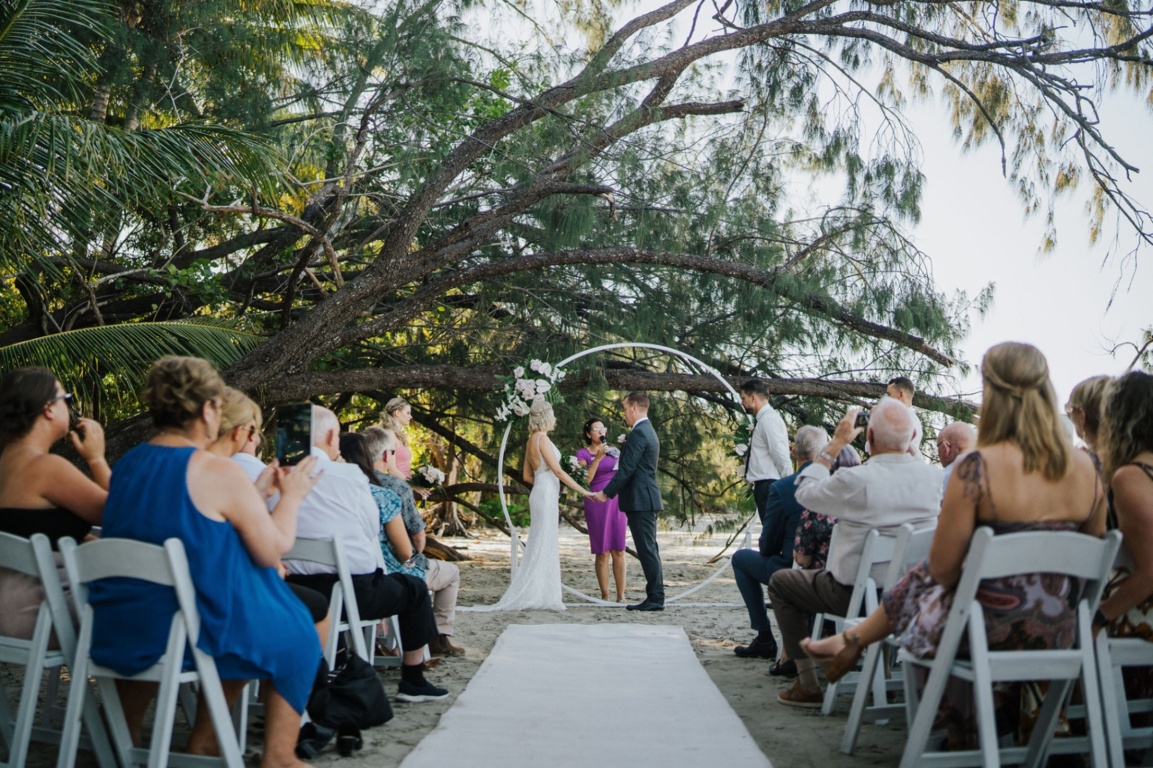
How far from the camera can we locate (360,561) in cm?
438

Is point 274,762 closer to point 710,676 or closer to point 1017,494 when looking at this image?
point 1017,494

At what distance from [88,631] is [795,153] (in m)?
7.11

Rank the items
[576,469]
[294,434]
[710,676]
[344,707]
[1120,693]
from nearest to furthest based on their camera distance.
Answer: [1120,693] → [294,434] → [344,707] → [710,676] → [576,469]

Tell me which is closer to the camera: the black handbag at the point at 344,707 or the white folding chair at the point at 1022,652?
the white folding chair at the point at 1022,652

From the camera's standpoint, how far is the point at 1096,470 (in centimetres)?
318

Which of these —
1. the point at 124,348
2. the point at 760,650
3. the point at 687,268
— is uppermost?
the point at 687,268

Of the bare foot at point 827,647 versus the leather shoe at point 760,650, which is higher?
the bare foot at point 827,647

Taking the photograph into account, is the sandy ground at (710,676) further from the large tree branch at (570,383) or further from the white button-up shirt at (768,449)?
the large tree branch at (570,383)

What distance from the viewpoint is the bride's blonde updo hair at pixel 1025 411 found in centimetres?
300

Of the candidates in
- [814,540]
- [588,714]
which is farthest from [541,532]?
[588,714]

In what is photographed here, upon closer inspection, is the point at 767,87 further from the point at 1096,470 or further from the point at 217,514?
the point at 217,514

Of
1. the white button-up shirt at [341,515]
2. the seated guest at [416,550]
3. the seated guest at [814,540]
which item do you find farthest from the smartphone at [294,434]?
the seated guest at [814,540]

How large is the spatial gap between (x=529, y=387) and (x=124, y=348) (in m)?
3.04

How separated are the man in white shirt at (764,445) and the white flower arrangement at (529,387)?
1765mm
